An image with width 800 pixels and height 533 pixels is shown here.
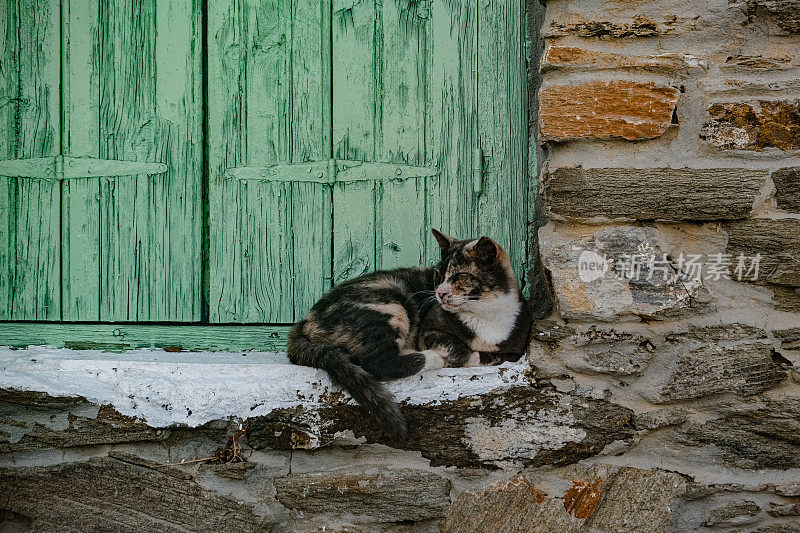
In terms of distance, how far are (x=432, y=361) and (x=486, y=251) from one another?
434 millimetres

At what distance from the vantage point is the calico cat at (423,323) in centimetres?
242

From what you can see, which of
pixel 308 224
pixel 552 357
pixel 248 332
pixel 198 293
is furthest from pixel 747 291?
pixel 198 293

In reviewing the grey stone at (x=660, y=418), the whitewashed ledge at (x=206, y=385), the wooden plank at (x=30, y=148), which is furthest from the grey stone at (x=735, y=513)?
the wooden plank at (x=30, y=148)

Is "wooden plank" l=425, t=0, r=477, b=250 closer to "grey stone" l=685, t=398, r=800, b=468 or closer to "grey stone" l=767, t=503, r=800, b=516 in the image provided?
"grey stone" l=685, t=398, r=800, b=468

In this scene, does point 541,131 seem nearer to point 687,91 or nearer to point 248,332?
point 687,91

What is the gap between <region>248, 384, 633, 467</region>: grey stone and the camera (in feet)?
7.72

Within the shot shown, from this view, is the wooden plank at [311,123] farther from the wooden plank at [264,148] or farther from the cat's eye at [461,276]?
the cat's eye at [461,276]

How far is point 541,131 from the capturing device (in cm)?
233

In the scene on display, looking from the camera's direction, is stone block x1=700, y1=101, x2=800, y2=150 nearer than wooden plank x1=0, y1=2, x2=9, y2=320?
Yes

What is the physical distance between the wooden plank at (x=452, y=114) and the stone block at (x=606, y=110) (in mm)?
544

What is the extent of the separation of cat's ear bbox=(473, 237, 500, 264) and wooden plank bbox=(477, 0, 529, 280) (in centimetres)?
33

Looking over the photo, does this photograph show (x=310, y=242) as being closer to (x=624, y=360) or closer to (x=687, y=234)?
(x=624, y=360)

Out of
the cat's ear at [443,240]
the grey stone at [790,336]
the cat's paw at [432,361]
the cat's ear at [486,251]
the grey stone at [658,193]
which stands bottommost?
the cat's paw at [432,361]

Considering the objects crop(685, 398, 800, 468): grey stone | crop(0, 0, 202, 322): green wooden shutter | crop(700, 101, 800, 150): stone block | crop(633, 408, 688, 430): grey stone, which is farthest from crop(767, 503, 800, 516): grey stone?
crop(0, 0, 202, 322): green wooden shutter
